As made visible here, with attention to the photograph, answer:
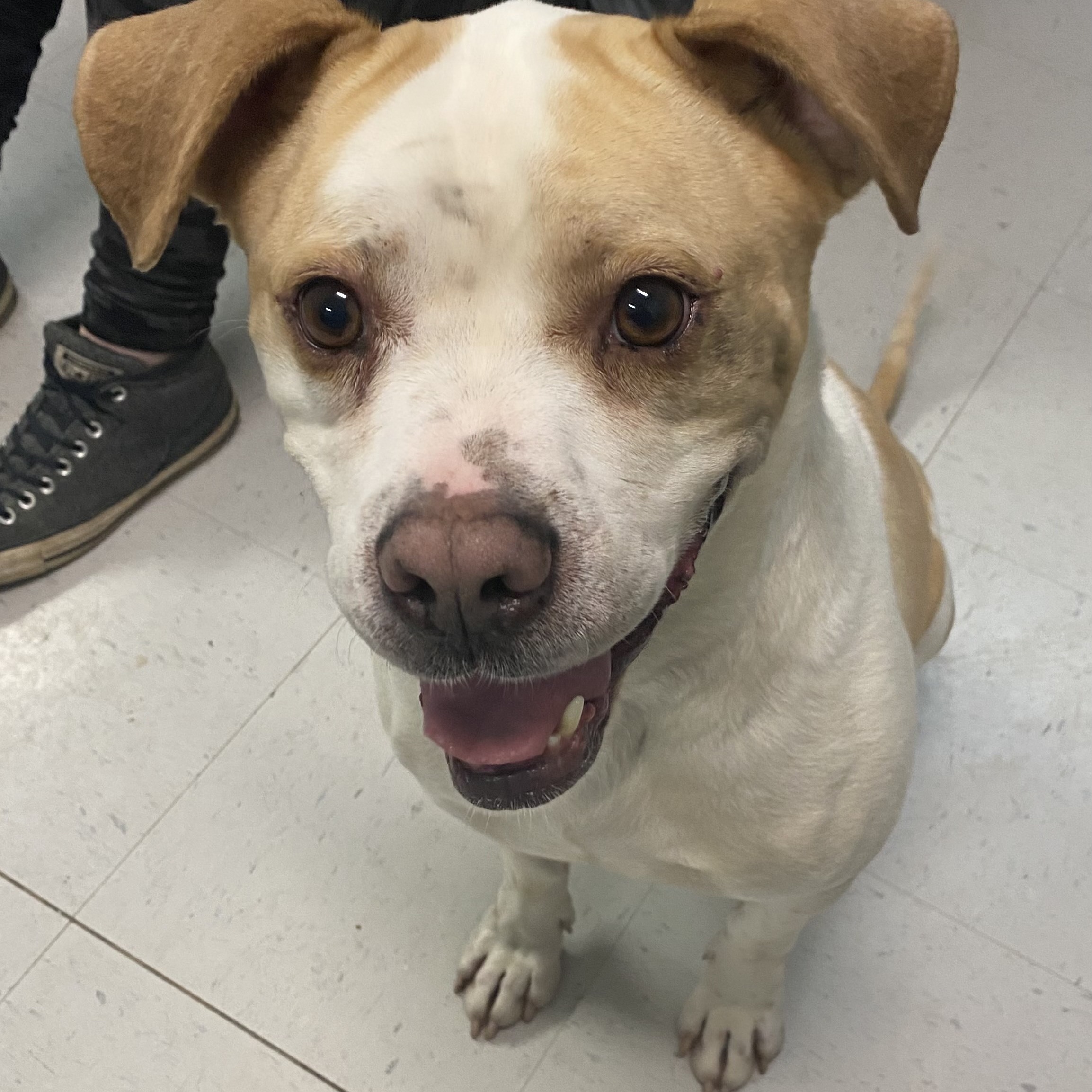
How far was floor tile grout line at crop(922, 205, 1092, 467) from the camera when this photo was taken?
6.82 feet

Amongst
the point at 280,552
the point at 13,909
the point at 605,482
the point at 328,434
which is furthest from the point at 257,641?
the point at 605,482

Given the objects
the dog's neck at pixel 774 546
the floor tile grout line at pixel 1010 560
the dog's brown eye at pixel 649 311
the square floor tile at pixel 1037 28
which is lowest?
the floor tile grout line at pixel 1010 560

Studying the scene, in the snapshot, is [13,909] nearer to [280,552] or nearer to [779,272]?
[280,552]

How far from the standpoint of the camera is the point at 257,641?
1.96m

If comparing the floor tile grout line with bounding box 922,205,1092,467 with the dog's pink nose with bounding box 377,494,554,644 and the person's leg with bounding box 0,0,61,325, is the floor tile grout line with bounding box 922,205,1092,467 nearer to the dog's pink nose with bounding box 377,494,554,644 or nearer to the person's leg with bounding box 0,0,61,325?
the dog's pink nose with bounding box 377,494,554,644

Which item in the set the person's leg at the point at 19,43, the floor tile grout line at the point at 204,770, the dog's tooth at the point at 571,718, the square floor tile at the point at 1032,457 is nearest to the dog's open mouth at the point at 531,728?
the dog's tooth at the point at 571,718

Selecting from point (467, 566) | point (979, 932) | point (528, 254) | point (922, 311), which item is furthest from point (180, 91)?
point (922, 311)

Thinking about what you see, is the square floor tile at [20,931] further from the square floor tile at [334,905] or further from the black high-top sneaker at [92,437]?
the black high-top sneaker at [92,437]

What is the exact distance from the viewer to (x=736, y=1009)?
1.51 meters

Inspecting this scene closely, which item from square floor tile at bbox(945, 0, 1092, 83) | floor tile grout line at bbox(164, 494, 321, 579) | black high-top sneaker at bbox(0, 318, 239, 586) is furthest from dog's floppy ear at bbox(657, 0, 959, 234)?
square floor tile at bbox(945, 0, 1092, 83)

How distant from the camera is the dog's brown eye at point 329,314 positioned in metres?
0.85

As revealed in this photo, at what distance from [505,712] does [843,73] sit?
1.82 feet

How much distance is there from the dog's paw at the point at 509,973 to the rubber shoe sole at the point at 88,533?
102 cm

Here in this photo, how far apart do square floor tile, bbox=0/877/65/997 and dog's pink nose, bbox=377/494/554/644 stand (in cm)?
124
